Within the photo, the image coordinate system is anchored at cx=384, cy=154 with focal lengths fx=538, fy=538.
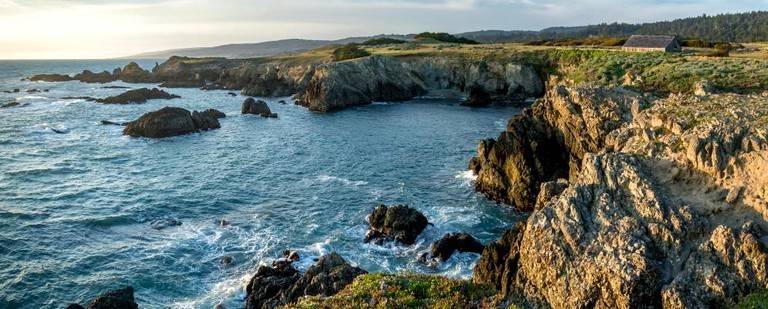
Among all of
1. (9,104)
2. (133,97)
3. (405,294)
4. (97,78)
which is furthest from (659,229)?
(97,78)

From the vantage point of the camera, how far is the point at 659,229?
66.9 feet

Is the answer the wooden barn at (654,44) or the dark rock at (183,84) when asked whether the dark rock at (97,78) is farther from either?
the wooden barn at (654,44)

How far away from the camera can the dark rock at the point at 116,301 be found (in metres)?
27.2

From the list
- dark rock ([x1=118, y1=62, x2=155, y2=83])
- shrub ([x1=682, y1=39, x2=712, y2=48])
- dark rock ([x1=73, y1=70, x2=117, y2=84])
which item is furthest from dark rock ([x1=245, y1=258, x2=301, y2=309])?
dark rock ([x1=73, y1=70, x2=117, y2=84])

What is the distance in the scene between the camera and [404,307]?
2027 cm

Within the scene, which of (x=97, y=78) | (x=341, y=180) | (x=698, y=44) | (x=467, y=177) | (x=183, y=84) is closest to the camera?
(x=467, y=177)

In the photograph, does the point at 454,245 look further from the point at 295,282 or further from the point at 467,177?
the point at 467,177

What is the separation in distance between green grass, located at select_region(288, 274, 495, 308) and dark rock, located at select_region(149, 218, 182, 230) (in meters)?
22.6

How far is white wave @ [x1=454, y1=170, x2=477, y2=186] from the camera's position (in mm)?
50481

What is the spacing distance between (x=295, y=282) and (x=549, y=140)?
91.0ft

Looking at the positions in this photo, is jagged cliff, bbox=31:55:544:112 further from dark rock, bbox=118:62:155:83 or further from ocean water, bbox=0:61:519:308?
dark rock, bbox=118:62:155:83

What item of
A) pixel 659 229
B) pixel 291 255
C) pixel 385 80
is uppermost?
pixel 385 80

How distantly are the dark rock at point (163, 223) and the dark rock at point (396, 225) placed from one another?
Result: 15.1 metres

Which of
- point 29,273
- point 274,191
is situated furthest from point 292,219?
point 29,273
